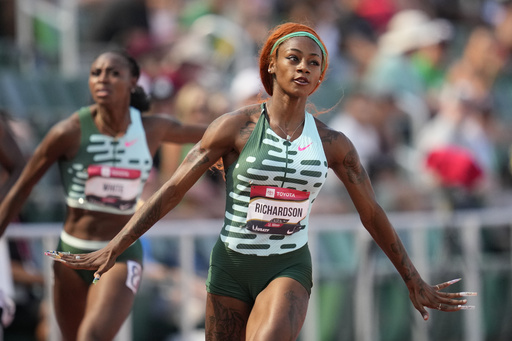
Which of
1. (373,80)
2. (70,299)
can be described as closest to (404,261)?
(70,299)

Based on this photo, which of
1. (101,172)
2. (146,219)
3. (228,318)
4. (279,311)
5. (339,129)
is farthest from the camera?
(339,129)

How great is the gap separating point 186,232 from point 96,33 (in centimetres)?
426

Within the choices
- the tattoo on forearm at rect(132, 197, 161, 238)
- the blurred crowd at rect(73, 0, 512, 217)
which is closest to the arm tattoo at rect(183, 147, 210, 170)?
the tattoo on forearm at rect(132, 197, 161, 238)

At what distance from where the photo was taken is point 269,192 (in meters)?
5.44

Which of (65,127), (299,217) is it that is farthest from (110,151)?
(299,217)

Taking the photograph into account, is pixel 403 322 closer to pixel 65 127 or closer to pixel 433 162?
pixel 433 162

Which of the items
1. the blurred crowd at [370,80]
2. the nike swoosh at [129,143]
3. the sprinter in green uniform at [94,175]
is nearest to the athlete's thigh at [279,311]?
the sprinter in green uniform at [94,175]

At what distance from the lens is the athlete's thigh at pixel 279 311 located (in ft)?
16.9

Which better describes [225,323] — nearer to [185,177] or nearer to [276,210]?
[276,210]

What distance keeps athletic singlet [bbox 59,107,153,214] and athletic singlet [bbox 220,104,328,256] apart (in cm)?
136

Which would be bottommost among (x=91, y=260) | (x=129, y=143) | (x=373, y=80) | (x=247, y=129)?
(x=91, y=260)

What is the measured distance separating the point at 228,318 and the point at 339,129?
559 centimetres

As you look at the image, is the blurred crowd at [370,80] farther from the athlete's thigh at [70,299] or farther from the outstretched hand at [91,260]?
the outstretched hand at [91,260]

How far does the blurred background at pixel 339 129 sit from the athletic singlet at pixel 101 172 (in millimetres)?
859
